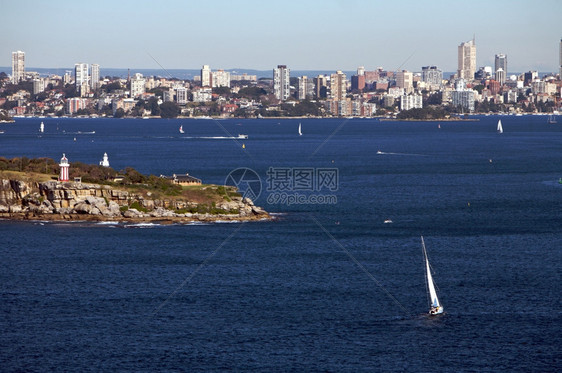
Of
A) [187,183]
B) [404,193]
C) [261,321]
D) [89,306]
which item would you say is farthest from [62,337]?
[404,193]

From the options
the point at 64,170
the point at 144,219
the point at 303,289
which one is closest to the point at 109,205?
the point at 144,219

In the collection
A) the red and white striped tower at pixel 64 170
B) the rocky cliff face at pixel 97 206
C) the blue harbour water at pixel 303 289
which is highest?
the red and white striped tower at pixel 64 170

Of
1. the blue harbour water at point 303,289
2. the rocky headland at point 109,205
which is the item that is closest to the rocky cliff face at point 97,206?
the rocky headland at point 109,205

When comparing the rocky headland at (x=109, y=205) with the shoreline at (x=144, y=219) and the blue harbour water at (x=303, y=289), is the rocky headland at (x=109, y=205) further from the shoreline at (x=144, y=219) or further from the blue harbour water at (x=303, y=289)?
the blue harbour water at (x=303, y=289)

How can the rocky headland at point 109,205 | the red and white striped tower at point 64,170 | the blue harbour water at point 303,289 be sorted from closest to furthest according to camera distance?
the blue harbour water at point 303,289 < the rocky headland at point 109,205 < the red and white striped tower at point 64,170

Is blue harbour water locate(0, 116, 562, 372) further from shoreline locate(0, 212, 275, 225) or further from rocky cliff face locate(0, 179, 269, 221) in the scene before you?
rocky cliff face locate(0, 179, 269, 221)

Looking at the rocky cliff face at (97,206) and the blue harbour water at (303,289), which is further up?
the rocky cliff face at (97,206)

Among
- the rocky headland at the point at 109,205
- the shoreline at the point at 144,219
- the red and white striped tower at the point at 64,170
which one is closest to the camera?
the shoreline at the point at 144,219

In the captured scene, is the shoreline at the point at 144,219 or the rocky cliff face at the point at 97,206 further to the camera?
the rocky cliff face at the point at 97,206

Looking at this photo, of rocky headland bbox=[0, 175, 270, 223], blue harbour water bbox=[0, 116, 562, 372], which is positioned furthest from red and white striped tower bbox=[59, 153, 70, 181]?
blue harbour water bbox=[0, 116, 562, 372]
